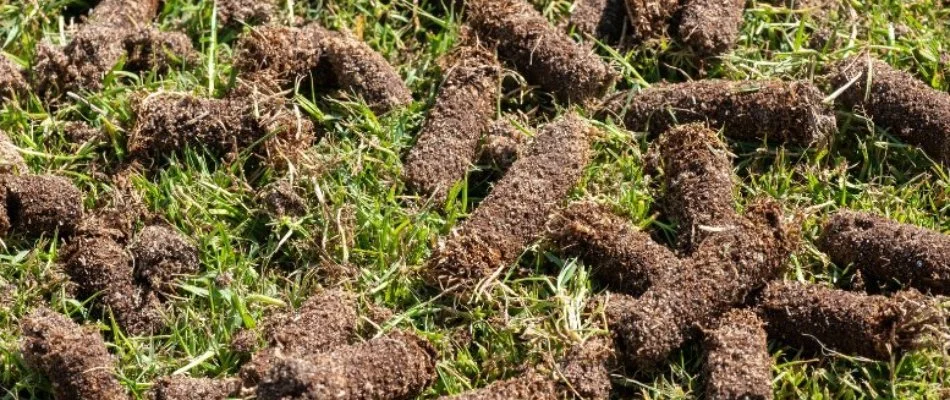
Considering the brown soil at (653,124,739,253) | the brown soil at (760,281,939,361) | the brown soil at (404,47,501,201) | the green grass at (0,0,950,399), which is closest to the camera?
the brown soil at (760,281,939,361)

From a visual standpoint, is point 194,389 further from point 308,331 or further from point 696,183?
point 696,183

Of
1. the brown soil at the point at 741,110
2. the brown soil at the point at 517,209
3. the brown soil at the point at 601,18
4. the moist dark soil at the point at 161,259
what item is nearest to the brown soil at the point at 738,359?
the brown soil at the point at 517,209

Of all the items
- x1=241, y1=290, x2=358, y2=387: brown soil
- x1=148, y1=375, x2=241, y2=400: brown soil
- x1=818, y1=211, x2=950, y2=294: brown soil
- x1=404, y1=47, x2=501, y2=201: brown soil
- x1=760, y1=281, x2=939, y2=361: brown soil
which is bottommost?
x1=148, y1=375, x2=241, y2=400: brown soil

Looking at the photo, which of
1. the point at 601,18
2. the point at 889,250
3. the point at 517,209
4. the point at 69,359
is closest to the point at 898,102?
the point at 889,250

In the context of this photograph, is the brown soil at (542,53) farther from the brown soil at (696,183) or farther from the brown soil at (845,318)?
the brown soil at (845,318)

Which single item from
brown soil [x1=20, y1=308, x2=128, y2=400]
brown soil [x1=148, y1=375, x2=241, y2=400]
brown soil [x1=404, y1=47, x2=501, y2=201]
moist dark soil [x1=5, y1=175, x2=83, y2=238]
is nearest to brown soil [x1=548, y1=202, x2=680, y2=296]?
brown soil [x1=404, y1=47, x2=501, y2=201]

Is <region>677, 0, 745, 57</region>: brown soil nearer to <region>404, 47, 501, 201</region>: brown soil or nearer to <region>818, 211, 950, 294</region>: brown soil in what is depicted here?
<region>404, 47, 501, 201</region>: brown soil
